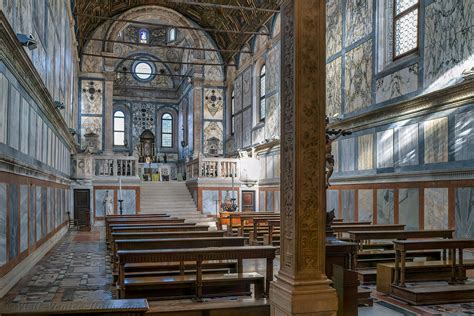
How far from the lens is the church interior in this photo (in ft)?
16.9

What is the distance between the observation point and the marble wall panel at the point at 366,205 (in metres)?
14.7

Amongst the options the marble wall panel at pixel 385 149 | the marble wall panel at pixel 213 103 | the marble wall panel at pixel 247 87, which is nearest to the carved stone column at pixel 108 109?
the marble wall panel at pixel 213 103

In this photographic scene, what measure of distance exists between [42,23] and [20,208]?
5.42 meters

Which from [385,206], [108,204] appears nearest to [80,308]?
[385,206]

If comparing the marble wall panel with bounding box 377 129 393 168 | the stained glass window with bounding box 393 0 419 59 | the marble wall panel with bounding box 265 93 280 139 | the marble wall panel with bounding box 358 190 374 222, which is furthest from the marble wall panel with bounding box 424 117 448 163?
the marble wall panel with bounding box 265 93 280 139

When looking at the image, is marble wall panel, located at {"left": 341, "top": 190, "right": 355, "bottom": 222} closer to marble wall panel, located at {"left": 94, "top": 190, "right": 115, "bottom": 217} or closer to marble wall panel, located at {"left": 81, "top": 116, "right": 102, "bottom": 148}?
marble wall panel, located at {"left": 94, "top": 190, "right": 115, "bottom": 217}

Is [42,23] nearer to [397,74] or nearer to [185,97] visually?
[397,74]

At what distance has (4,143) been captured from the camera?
25.6ft

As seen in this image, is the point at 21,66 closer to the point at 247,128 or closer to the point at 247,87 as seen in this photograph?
the point at 247,128

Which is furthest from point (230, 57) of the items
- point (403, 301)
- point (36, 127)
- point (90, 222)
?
point (403, 301)

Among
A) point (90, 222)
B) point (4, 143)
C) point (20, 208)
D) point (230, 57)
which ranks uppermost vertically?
point (230, 57)

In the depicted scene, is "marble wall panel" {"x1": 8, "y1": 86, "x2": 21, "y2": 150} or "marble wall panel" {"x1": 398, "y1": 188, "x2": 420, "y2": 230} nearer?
"marble wall panel" {"x1": 8, "y1": 86, "x2": 21, "y2": 150}

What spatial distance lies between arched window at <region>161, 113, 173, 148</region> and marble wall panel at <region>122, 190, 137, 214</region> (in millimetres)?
15701

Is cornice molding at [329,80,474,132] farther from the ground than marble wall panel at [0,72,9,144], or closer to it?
farther from the ground
